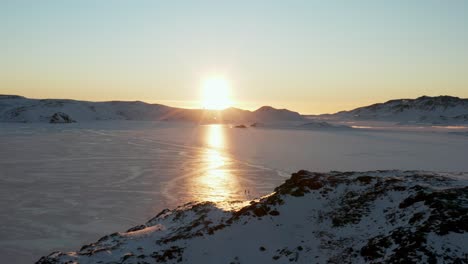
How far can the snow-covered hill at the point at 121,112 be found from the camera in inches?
5925

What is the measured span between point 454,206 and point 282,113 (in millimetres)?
176594

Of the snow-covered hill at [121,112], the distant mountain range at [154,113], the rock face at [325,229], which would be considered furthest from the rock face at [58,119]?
the rock face at [325,229]

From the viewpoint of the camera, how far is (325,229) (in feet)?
23.7

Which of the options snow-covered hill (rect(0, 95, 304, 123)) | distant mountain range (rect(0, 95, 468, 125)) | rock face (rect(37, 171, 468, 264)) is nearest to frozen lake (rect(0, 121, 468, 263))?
rock face (rect(37, 171, 468, 264))

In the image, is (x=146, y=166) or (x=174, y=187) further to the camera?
(x=146, y=166)

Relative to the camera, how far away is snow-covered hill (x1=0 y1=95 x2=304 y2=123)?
494 feet

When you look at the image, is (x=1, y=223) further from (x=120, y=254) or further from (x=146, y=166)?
(x=146, y=166)

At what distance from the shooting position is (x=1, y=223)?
15164 millimetres

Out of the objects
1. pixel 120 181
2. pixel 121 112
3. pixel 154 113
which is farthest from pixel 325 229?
pixel 121 112

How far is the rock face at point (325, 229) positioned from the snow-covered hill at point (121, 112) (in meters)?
143

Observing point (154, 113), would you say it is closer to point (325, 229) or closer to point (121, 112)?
point (121, 112)

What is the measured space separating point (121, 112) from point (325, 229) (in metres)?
185

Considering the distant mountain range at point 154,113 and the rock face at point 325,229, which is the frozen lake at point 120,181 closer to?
the rock face at point 325,229

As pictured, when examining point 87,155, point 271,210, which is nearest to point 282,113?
point 87,155
